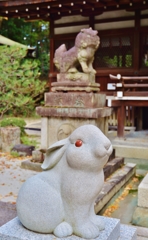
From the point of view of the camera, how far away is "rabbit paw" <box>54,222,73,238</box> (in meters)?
2.63

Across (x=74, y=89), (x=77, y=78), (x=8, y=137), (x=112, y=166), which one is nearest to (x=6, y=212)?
(x=112, y=166)

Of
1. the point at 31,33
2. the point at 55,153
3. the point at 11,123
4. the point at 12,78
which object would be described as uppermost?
the point at 31,33

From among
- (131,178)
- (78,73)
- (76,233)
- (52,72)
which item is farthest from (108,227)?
(52,72)

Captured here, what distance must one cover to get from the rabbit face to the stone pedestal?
342cm

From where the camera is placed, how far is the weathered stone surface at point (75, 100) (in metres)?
6.20

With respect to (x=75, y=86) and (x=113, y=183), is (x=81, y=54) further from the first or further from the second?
(x=113, y=183)

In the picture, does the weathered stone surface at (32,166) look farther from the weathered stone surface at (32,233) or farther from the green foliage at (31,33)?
the green foliage at (31,33)

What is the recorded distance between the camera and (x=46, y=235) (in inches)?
106

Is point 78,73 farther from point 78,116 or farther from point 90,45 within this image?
point 78,116

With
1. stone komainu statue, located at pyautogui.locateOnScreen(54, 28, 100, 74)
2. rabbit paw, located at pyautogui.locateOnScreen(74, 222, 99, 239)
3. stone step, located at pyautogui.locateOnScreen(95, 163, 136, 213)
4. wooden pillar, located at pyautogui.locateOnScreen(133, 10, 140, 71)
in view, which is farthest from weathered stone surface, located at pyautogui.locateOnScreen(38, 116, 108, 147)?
wooden pillar, located at pyautogui.locateOnScreen(133, 10, 140, 71)

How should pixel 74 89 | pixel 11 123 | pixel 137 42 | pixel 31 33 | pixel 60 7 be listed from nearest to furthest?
pixel 74 89 < pixel 11 123 < pixel 137 42 < pixel 60 7 < pixel 31 33

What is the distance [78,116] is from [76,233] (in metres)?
3.66

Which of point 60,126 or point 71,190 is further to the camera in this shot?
point 60,126

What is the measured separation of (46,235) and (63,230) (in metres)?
0.19
